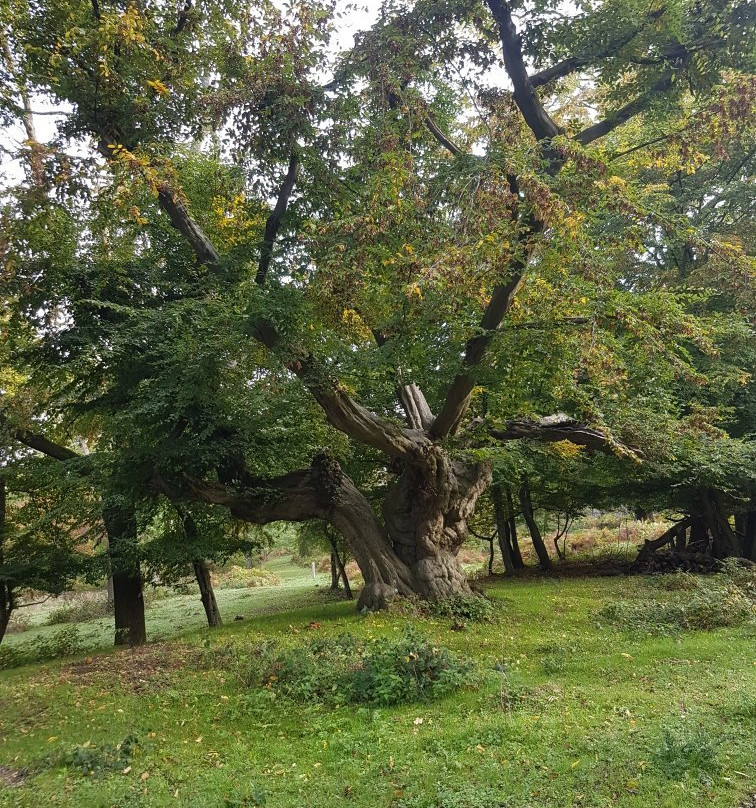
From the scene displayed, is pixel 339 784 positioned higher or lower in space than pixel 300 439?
lower

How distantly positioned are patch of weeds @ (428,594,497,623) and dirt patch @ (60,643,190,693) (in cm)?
440

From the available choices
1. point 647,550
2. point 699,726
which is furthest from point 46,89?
point 647,550

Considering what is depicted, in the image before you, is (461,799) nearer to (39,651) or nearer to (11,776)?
(11,776)

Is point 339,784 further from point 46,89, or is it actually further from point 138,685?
point 46,89

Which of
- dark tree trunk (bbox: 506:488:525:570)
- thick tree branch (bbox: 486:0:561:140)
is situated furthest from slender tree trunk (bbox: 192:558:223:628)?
thick tree branch (bbox: 486:0:561:140)

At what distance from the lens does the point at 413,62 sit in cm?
773

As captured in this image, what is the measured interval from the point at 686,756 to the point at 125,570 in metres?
10.5

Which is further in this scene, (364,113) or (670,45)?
(364,113)

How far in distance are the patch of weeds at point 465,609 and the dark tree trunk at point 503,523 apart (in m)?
6.81

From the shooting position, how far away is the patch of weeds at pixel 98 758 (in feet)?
15.4

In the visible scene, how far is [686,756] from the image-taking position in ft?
12.7

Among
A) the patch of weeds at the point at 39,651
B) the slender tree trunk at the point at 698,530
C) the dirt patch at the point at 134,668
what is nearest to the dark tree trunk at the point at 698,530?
the slender tree trunk at the point at 698,530

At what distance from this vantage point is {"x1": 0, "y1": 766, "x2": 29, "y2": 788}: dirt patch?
4655 mm

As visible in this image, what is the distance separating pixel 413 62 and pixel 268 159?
A: 8.69 ft
